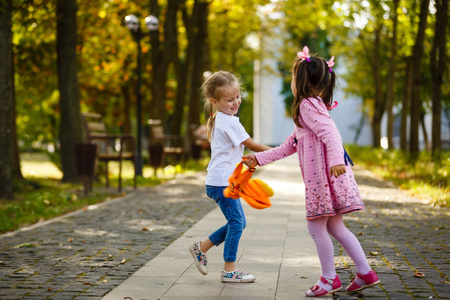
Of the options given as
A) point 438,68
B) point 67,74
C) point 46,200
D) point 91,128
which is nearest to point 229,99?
point 46,200

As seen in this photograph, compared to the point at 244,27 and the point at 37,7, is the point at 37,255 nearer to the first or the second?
the point at 37,7

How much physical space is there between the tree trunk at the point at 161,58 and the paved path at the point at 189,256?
37.1 feet

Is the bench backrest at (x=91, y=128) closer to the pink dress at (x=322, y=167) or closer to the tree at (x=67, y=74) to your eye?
the tree at (x=67, y=74)

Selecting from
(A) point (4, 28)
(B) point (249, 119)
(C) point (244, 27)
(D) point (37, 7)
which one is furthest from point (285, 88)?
(A) point (4, 28)

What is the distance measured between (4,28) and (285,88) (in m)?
42.7

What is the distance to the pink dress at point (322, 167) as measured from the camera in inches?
190

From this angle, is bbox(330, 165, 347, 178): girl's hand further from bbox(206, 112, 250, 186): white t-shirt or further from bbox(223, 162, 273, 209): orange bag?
bbox(206, 112, 250, 186): white t-shirt

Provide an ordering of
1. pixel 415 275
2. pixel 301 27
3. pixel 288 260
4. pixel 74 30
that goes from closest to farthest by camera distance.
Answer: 1. pixel 415 275
2. pixel 288 260
3. pixel 74 30
4. pixel 301 27

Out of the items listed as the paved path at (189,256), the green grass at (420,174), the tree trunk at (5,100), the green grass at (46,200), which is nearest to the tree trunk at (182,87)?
the green grass at (420,174)

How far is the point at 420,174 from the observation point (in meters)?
15.5

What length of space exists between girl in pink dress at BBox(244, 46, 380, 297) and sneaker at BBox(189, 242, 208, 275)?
3.31ft

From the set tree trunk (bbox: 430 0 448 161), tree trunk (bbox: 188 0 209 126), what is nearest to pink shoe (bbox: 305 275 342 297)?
tree trunk (bbox: 430 0 448 161)

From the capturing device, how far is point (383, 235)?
7.96m

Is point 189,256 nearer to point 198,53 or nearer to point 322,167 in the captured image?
point 322,167
